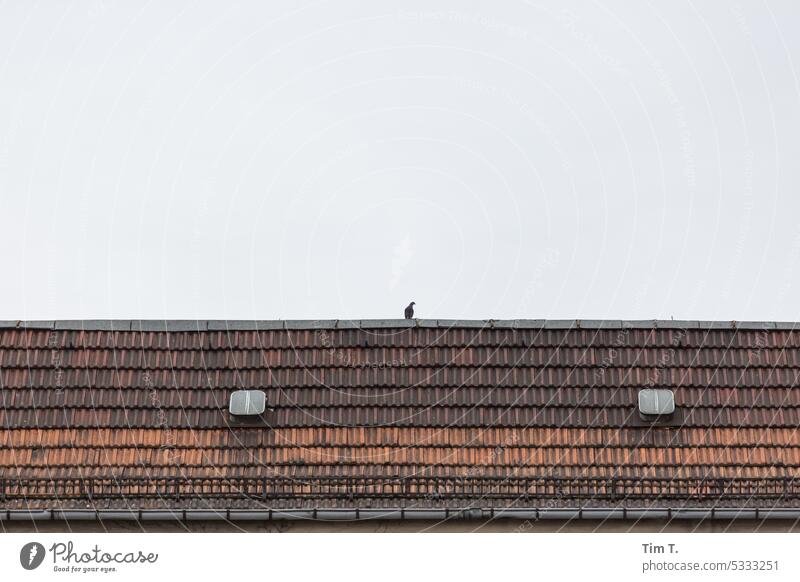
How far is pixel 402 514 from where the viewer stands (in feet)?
63.3

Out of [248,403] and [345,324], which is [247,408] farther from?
[345,324]

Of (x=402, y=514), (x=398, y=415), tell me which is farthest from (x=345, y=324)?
(x=402, y=514)

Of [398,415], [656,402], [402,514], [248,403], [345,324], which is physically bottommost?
[402,514]

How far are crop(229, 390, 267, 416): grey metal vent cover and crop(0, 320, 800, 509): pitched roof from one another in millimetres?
270

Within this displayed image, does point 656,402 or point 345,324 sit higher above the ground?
point 345,324

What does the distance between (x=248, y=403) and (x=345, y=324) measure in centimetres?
239

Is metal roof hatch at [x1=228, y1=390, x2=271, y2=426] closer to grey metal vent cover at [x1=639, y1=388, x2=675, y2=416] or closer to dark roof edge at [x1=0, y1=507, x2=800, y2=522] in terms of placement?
dark roof edge at [x1=0, y1=507, x2=800, y2=522]

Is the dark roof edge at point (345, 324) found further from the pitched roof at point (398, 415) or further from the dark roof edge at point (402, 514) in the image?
the dark roof edge at point (402, 514)

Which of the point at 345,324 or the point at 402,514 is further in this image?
the point at 345,324

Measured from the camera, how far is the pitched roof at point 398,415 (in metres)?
19.7

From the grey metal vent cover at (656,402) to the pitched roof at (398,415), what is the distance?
9.9 inches

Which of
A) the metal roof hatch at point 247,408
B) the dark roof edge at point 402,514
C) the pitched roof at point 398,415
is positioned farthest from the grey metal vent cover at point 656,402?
the metal roof hatch at point 247,408
